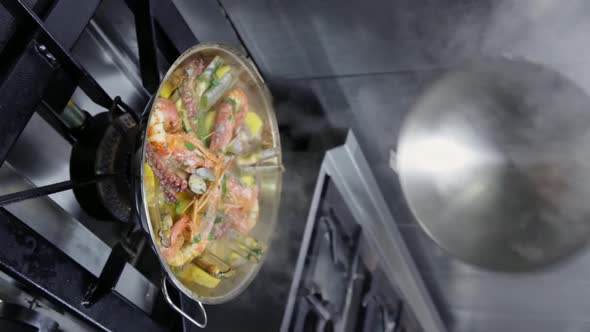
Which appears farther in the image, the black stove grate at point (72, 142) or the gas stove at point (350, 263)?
the gas stove at point (350, 263)

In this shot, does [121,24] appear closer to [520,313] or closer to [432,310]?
[432,310]

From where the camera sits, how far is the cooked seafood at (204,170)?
50.9 inches

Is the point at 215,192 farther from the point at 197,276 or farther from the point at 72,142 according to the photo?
the point at 72,142

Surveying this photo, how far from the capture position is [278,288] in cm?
200

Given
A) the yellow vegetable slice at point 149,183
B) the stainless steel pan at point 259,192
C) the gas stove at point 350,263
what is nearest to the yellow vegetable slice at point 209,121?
the stainless steel pan at point 259,192

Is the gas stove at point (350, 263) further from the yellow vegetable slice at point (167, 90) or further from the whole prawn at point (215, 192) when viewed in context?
the yellow vegetable slice at point (167, 90)

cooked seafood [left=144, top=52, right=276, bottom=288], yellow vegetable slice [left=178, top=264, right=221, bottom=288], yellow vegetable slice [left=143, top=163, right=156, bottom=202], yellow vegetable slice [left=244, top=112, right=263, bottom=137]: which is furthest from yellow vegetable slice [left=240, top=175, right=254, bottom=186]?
yellow vegetable slice [left=143, top=163, right=156, bottom=202]

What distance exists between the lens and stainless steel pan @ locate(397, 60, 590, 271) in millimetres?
1350

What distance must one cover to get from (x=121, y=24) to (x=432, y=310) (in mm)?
2215

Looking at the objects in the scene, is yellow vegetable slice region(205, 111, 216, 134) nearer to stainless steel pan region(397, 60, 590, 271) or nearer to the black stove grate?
the black stove grate

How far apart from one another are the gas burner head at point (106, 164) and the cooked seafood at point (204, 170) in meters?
0.09

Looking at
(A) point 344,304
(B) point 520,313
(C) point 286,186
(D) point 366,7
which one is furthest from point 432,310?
(D) point 366,7

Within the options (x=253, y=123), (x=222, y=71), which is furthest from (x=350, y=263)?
(x=222, y=71)

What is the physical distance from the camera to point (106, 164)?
1.34m
